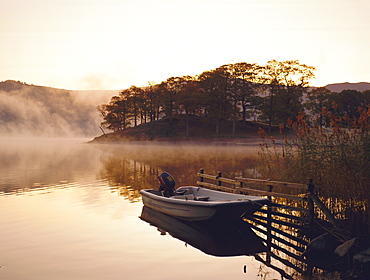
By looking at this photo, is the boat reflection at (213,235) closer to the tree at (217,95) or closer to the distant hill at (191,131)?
the distant hill at (191,131)

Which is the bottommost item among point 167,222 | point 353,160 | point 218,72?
point 167,222

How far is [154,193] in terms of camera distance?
19188mm

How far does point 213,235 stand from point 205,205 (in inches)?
43.8

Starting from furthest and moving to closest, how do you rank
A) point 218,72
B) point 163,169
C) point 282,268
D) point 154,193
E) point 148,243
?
point 218,72, point 163,169, point 154,193, point 148,243, point 282,268

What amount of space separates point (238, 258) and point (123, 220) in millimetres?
6446

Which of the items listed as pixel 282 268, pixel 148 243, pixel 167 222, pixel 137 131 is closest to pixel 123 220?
pixel 167 222

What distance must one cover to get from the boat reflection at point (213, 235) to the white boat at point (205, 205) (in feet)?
1.33

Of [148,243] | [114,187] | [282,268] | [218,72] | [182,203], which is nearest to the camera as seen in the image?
[282,268]

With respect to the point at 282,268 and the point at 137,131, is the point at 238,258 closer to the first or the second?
the point at 282,268

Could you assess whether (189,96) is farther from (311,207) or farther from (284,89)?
(311,207)

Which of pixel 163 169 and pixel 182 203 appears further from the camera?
pixel 163 169

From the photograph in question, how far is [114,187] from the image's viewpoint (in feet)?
85.3

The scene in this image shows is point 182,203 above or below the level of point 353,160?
below

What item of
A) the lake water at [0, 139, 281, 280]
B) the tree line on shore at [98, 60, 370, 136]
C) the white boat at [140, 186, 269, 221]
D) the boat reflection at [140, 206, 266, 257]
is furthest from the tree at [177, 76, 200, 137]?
the boat reflection at [140, 206, 266, 257]
